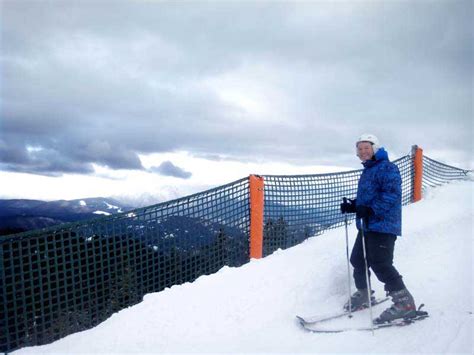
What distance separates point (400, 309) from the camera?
156 inches

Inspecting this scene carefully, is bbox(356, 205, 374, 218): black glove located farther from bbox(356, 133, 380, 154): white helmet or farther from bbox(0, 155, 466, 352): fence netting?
bbox(0, 155, 466, 352): fence netting

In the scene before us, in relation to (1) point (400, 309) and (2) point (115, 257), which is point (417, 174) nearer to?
(1) point (400, 309)

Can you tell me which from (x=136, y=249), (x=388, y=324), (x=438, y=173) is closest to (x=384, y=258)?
(x=388, y=324)

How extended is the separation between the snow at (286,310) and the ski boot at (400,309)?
4.7 inches

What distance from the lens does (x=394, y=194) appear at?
3.93 metres

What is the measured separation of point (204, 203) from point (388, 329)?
10.8 feet

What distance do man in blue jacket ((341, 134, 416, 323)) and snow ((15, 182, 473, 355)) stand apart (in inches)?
11.8

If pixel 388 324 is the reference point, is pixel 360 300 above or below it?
above

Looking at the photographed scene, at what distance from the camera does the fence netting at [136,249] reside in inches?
183

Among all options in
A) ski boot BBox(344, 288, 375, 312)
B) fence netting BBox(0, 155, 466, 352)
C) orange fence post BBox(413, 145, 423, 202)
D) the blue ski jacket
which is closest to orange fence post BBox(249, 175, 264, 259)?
fence netting BBox(0, 155, 466, 352)

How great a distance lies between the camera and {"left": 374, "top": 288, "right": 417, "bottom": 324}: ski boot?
12.9 feet

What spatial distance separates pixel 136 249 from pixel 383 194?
140 inches

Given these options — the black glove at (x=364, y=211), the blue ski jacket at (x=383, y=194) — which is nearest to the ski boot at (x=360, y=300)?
the blue ski jacket at (x=383, y=194)

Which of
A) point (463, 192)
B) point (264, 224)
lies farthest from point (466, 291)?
point (463, 192)
